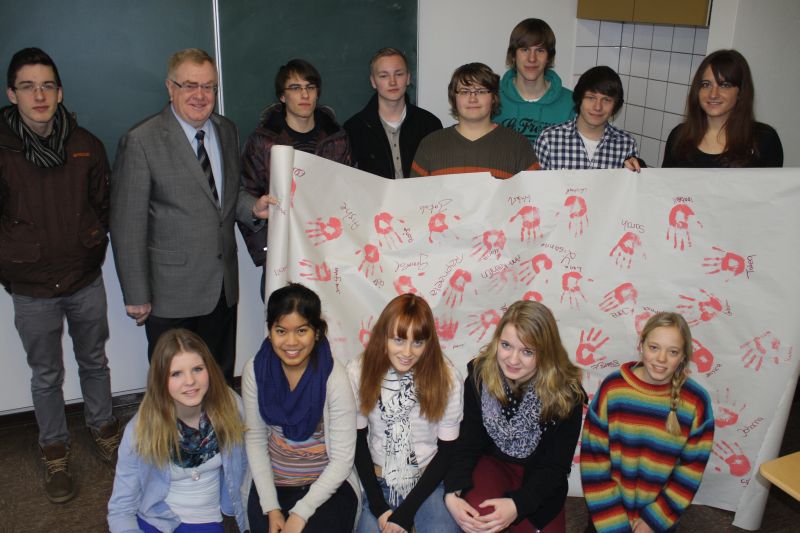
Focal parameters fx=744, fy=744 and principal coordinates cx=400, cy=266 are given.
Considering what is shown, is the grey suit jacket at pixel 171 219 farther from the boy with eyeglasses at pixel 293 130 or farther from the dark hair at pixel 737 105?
the dark hair at pixel 737 105

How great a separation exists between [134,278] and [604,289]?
6.12 feet

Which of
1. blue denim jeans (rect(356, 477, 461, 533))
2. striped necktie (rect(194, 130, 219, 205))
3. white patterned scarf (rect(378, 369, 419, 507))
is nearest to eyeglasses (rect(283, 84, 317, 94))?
striped necktie (rect(194, 130, 219, 205))

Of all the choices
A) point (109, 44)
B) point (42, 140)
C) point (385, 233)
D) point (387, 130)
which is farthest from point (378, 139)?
point (42, 140)

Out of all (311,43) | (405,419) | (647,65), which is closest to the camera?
(405,419)

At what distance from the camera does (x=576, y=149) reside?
3.15 m

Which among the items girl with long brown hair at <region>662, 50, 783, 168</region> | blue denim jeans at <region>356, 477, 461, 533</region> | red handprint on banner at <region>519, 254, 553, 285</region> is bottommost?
blue denim jeans at <region>356, 477, 461, 533</region>

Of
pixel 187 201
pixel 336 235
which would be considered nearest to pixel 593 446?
pixel 336 235

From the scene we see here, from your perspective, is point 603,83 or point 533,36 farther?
point 533,36

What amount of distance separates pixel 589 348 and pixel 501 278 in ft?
1.45

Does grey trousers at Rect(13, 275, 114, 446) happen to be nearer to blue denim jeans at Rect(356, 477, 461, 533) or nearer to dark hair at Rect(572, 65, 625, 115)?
blue denim jeans at Rect(356, 477, 461, 533)

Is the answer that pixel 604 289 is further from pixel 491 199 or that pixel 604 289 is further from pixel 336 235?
pixel 336 235

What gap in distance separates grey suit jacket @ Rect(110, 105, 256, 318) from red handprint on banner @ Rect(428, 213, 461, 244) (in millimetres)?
779

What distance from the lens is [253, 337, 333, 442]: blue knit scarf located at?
97.1 inches

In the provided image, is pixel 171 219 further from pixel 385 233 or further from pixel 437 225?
pixel 437 225
